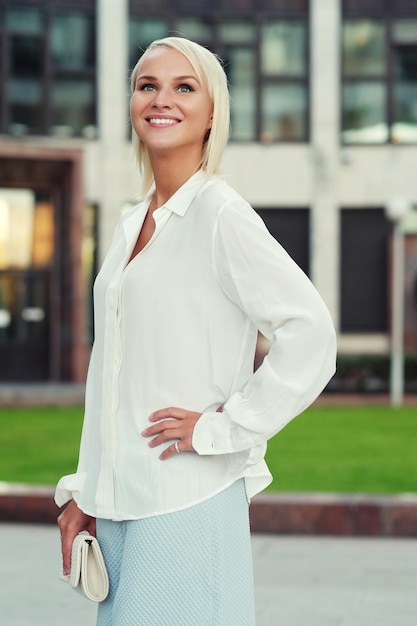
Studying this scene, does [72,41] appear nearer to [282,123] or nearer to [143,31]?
[143,31]

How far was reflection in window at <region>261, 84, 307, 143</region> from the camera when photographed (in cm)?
2467

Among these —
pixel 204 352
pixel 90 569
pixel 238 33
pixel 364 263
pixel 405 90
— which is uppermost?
pixel 238 33

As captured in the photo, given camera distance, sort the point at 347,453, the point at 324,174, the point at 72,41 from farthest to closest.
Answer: the point at 324,174
the point at 72,41
the point at 347,453

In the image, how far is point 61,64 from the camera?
23.6 meters

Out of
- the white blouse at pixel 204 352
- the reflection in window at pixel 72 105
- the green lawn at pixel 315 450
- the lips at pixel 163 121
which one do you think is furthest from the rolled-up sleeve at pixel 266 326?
the reflection in window at pixel 72 105

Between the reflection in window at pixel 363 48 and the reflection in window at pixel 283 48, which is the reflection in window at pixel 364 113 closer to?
the reflection in window at pixel 363 48

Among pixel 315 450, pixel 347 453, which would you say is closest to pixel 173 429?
pixel 347 453

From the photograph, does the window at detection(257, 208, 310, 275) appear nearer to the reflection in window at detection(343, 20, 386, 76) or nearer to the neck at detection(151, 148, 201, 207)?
the reflection in window at detection(343, 20, 386, 76)

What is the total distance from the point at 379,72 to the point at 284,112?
77.2 inches

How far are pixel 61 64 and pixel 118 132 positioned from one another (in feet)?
5.25

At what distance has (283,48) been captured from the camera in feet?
81.0

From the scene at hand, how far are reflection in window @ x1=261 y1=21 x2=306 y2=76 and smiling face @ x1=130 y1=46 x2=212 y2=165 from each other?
22.6 meters

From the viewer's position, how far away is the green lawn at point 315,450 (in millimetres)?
9344

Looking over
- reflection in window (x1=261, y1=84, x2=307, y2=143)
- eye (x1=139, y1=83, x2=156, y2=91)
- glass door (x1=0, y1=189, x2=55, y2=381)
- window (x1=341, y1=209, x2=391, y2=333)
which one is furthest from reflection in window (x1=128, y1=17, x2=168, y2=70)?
eye (x1=139, y1=83, x2=156, y2=91)
